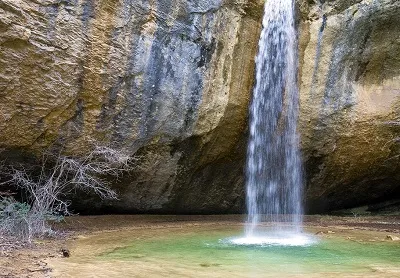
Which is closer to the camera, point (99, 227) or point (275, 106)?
point (99, 227)

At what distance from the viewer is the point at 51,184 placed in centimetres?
805

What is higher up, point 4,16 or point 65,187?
point 4,16

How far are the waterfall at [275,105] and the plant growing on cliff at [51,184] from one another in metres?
3.02

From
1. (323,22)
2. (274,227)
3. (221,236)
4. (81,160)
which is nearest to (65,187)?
(81,160)

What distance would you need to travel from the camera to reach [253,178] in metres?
11.8

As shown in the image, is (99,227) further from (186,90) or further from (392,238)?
(392,238)

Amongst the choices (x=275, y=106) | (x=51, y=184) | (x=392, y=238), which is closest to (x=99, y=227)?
(x=51, y=184)

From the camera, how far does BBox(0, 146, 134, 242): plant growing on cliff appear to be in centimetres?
722

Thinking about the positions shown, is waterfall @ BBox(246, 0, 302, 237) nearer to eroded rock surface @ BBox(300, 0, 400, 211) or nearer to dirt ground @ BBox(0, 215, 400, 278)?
eroded rock surface @ BBox(300, 0, 400, 211)

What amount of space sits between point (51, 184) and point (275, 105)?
5207mm

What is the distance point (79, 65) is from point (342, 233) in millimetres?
5446

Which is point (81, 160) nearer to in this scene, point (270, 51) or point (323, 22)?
point (270, 51)

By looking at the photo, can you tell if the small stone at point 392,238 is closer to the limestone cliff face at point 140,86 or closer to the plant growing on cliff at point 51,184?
the limestone cliff face at point 140,86

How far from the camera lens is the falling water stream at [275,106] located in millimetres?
10789
